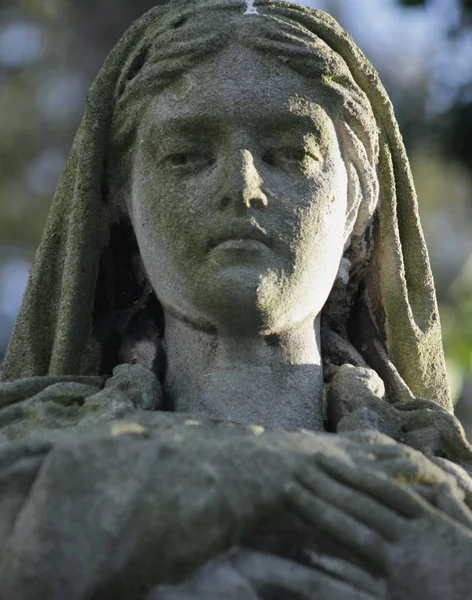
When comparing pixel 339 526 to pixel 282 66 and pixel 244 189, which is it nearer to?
pixel 244 189

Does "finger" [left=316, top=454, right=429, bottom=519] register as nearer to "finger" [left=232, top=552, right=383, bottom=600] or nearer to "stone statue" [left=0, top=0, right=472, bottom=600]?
"stone statue" [left=0, top=0, right=472, bottom=600]

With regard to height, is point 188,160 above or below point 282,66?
below

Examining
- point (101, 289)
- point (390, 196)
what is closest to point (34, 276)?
point (101, 289)

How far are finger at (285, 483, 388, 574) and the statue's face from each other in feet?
1.82

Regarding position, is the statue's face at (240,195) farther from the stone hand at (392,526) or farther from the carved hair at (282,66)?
the stone hand at (392,526)

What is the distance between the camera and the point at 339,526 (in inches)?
76.0

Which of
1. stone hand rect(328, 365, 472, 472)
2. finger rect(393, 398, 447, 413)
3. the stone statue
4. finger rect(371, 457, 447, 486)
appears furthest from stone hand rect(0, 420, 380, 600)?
finger rect(393, 398, 447, 413)

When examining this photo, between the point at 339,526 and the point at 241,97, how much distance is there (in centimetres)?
93

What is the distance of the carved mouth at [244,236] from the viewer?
244 centimetres

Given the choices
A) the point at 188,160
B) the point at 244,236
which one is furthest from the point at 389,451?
the point at 188,160

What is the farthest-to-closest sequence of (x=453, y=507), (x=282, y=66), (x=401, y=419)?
(x=282, y=66), (x=401, y=419), (x=453, y=507)

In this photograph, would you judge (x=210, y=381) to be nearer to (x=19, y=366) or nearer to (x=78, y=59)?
(x=19, y=366)

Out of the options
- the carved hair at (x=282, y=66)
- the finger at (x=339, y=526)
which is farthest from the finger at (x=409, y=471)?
the carved hair at (x=282, y=66)

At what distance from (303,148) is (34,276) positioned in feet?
2.08
